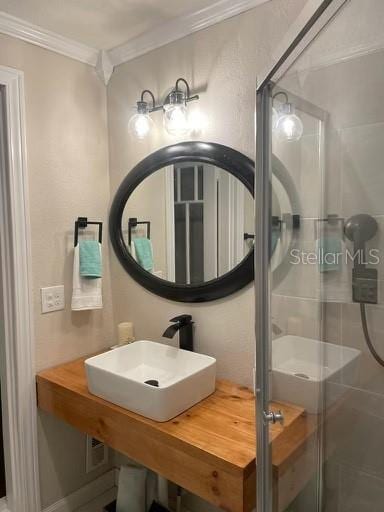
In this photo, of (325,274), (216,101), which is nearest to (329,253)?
(325,274)

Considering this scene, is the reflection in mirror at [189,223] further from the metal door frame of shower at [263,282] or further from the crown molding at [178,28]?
the crown molding at [178,28]

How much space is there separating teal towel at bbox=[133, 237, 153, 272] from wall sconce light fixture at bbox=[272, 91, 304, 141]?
0.96 meters

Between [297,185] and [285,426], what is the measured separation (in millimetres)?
831

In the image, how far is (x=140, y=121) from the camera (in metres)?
1.84

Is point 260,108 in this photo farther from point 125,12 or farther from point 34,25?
point 34,25

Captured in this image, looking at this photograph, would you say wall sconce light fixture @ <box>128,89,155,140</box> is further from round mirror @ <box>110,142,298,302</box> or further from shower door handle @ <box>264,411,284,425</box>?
shower door handle @ <box>264,411,284,425</box>

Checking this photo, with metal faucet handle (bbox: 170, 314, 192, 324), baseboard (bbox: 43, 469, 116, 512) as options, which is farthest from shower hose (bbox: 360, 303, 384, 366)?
Result: baseboard (bbox: 43, 469, 116, 512)

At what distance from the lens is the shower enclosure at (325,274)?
117cm

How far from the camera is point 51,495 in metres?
1.98

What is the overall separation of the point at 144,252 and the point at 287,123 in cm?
103

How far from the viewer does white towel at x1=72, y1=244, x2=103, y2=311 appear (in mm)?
1953

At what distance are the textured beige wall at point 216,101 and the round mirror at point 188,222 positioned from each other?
75mm

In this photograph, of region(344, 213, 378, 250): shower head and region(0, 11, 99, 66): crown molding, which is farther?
region(0, 11, 99, 66): crown molding

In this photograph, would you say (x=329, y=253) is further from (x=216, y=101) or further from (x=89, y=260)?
(x=89, y=260)
